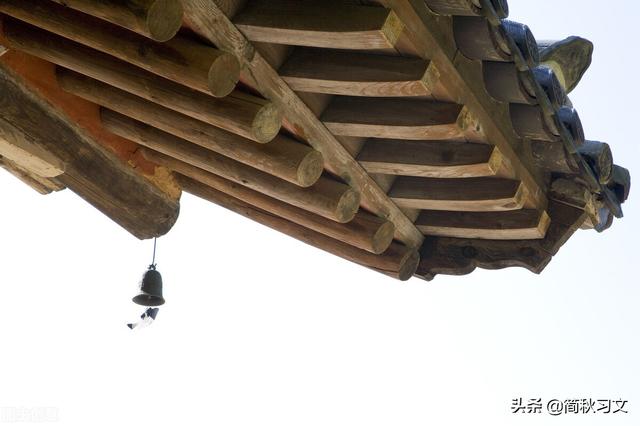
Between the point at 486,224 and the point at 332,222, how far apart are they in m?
0.68

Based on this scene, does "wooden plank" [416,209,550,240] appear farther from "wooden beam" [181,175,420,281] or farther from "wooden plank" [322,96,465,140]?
"wooden plank" [322,96,465,140]

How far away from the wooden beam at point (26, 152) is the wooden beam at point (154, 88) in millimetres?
309

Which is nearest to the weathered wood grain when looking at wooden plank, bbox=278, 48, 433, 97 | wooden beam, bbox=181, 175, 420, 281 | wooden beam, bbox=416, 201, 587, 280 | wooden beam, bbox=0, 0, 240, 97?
wooden plank, bbox=278, 48, 433, 97

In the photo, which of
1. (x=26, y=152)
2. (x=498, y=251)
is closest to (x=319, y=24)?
(x=26, y=152)

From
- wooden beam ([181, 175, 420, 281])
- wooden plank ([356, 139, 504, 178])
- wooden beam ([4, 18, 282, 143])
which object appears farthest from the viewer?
wooden beam ([181, 175, 420, 281])

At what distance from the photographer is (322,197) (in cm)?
433

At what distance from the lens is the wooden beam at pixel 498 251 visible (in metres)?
4.63

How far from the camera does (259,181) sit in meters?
4.34

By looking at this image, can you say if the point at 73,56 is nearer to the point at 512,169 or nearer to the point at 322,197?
the point at 322,197

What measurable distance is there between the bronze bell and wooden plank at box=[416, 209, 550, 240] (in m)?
1.25

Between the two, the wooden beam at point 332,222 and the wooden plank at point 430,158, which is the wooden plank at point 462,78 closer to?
the wooden plank at point 430,158

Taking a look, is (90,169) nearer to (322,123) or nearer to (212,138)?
(212,138)

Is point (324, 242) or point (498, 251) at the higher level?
point (324, 242)

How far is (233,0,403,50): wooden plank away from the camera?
3348mm
